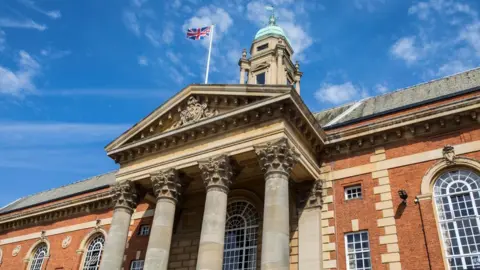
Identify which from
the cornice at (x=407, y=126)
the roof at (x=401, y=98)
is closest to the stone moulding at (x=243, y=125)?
the cornice at (x=407, y=126)

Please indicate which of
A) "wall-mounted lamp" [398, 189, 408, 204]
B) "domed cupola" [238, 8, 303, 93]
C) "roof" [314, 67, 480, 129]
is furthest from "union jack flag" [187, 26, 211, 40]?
"wall-mounted lamp" [398, 189, 408, 204]

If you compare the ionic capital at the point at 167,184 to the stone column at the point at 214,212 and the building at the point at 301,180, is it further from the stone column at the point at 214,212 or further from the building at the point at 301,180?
the stone column at the point at 214,212

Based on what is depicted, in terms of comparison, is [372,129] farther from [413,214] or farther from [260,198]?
[260,198]

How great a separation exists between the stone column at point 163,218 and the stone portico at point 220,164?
4 cm

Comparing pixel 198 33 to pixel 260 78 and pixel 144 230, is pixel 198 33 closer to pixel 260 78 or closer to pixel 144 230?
pixel 260 78

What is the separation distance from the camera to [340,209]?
18875 millimetres

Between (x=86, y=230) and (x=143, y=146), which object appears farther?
(x=86, y=230)

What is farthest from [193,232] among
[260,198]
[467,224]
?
[467,224]

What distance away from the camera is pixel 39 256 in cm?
3077

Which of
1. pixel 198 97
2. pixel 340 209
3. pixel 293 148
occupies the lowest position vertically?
pixel 340 209

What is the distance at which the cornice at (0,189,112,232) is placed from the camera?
93.9ft

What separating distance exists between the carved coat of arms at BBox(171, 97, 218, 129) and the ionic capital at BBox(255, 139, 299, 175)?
147 inches

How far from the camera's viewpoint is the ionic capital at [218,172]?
59.7 ft

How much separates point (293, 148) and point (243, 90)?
3496mm
